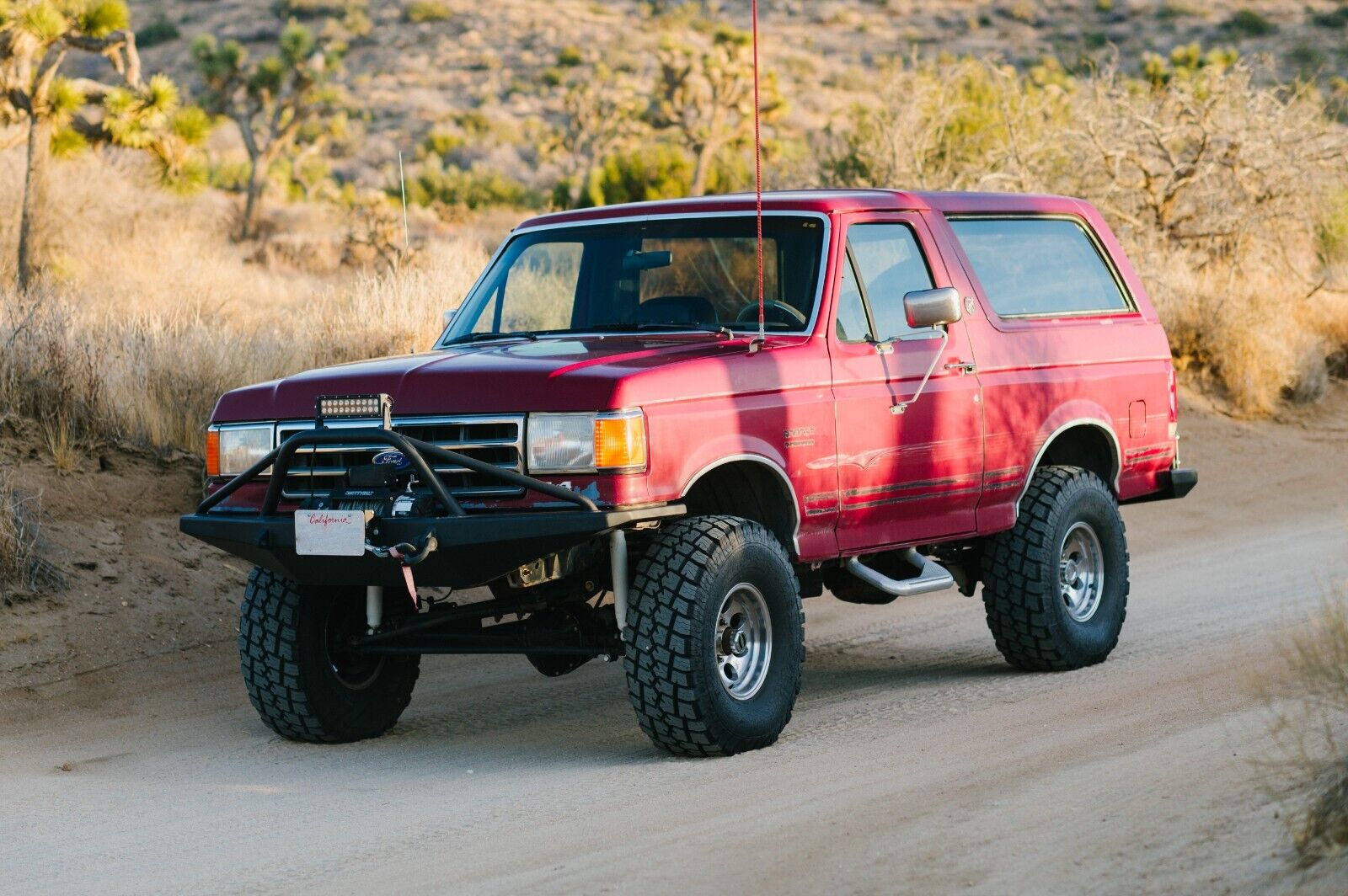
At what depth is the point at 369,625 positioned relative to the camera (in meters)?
6.93

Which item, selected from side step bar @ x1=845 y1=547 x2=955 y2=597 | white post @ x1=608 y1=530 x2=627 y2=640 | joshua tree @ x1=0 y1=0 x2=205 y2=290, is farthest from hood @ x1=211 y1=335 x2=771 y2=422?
joshua tree @ x1=0 y1=0 x2=205 y2=290

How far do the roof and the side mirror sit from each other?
577mm

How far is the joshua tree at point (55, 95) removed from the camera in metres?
18.1

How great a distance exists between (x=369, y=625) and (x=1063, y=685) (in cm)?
306

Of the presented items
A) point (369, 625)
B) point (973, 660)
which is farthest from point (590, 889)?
point (973, 660)

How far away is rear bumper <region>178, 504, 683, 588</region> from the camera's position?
5.89m

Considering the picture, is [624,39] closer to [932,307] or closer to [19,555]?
[19,555]

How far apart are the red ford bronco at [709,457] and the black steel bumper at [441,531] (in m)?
0.01

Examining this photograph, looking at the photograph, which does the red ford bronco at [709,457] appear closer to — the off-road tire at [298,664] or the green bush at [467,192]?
the off-road tire at [298,664]

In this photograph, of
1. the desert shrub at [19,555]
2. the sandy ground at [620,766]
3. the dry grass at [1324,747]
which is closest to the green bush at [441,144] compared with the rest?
the sandy ground at [620,766]

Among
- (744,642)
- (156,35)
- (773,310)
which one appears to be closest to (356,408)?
(744,642)

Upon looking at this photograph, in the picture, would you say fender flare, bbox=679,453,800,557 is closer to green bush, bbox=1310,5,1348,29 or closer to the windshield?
the windshield

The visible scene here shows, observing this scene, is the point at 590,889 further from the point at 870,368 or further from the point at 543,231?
the point at 543,231

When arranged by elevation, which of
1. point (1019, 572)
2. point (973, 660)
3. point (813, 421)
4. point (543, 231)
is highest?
point (543, 231)
